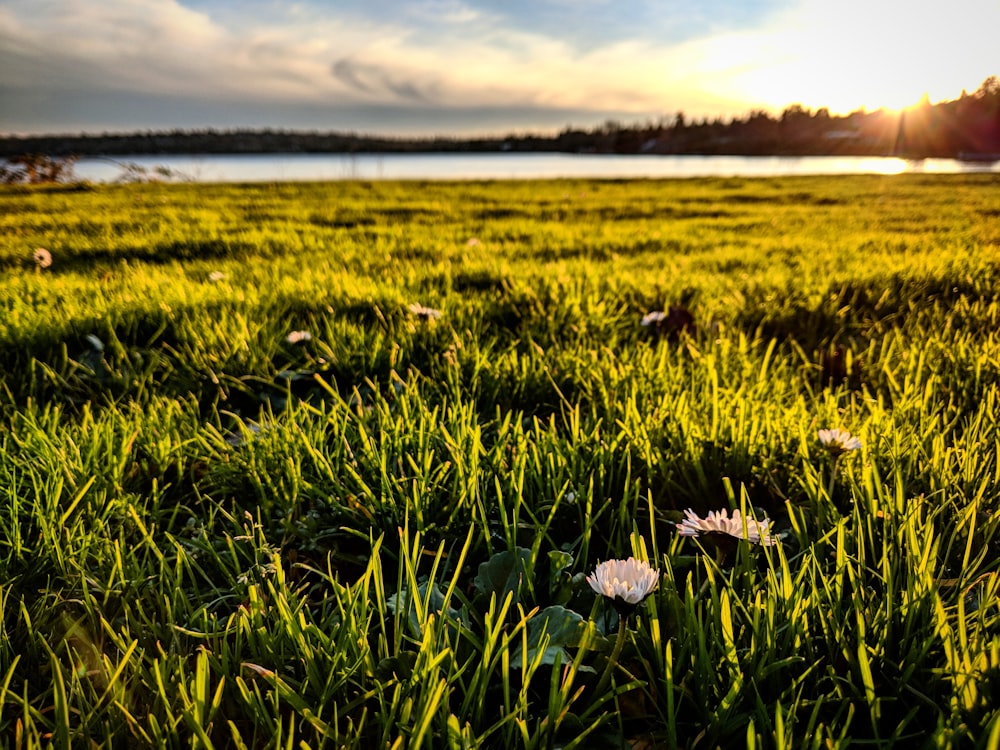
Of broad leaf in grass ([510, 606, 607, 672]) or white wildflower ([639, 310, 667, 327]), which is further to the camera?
white wildflower ([639, 310, 667, 327])

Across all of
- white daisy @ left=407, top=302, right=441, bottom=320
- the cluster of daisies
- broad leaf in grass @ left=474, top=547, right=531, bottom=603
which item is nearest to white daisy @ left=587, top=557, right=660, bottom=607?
the cluster of daisies

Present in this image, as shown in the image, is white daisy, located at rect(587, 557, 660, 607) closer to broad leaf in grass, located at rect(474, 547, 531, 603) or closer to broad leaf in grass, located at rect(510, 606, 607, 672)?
broad leaf in grass, located at rect(510, 606, 607, 672)

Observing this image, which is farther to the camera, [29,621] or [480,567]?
[480,567]

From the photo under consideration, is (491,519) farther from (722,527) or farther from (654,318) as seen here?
(654,318)

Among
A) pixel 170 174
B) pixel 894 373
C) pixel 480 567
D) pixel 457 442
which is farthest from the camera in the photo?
pixel 170 174

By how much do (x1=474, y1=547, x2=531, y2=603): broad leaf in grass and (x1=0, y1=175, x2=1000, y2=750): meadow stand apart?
0.04ft

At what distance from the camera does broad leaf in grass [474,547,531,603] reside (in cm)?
99

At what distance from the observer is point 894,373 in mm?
1938

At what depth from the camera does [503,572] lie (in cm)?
101

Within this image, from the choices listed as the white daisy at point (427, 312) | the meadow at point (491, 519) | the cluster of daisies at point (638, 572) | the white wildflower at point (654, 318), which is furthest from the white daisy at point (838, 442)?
the white daisy at point (427, 312)

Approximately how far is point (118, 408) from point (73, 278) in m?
2.16

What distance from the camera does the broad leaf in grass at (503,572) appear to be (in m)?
0.99

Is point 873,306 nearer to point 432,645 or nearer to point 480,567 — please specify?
point 480,567

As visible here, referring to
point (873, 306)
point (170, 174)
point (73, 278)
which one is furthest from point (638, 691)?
point (170, 174)
